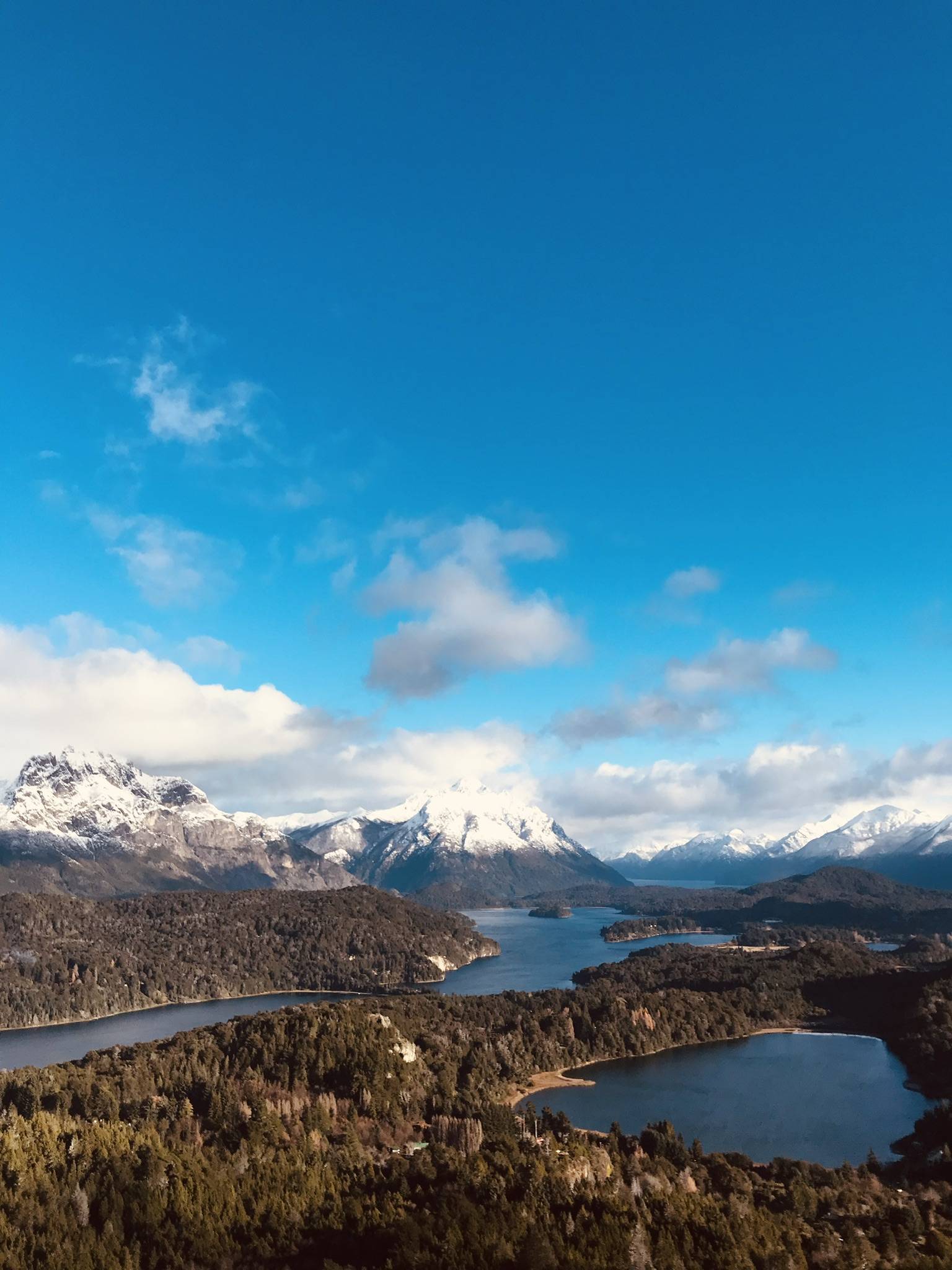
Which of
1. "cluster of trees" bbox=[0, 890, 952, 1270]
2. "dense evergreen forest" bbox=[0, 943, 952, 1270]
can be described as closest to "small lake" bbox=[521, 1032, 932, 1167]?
"cluster of trees" bbox=[0, 890, 952, 1270]

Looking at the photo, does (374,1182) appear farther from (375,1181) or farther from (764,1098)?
(764,1098)

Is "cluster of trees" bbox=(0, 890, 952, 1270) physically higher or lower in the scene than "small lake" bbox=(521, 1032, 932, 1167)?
higher

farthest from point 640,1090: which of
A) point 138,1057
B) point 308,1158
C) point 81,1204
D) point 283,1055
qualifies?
point 81,1204

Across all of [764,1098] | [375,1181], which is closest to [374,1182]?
[375,1181]

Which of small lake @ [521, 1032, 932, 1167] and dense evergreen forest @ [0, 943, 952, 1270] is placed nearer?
dense evergreen forest @ [0, 943, 952, 1270]

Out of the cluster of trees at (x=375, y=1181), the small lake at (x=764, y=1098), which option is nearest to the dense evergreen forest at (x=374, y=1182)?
the cluster of trees at (x=375, y=1181)

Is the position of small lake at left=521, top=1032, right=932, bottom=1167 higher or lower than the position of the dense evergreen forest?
lower

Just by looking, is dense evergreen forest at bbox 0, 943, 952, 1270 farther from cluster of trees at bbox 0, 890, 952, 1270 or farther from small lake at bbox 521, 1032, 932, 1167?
small lake at bbox 521, 1032, 932, 1167
